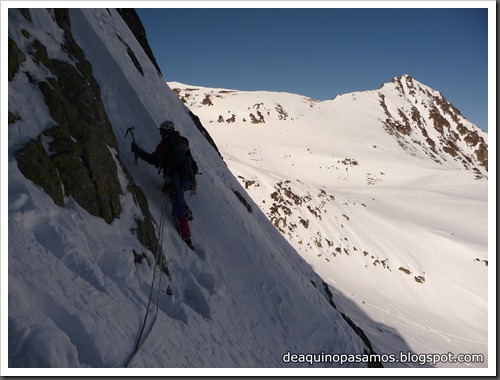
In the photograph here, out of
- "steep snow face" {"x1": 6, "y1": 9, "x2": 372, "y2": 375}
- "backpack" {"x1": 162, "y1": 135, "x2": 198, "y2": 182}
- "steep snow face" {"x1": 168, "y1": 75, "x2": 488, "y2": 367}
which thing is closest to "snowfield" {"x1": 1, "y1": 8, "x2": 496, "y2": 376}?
"steep snow face" {"x1": 6, "y1": 9, "x2": 372, "y2": 375}

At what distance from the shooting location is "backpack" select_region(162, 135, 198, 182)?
19.6ft

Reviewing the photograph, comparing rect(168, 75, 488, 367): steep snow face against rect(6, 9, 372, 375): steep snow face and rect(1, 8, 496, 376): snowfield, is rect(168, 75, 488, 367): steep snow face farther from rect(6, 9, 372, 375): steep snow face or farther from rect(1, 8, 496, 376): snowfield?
rect(6, 9, 372, 375): steep snow face

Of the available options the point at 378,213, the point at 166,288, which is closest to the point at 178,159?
the point at 166,288

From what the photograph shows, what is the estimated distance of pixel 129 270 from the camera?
4.30 metres

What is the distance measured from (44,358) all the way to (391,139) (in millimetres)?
60653

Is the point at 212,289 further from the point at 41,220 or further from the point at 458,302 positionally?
the point at 458,302

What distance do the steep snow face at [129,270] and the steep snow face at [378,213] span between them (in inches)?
141

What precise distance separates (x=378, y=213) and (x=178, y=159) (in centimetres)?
2327

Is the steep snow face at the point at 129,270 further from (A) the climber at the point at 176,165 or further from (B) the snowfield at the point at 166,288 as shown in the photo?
(A) the climber at the point at 176,165

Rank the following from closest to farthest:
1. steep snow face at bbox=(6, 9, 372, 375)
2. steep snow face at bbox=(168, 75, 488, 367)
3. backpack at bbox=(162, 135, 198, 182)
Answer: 1. steep snow face at bbox=(6, 9, 372, 375)
2. backpack at bbox=(162, 135, 198, 182)
3. steep snow face at bbox=(168, 75, 488, 367)

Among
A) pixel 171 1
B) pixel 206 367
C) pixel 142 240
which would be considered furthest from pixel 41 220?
pixel 171 1

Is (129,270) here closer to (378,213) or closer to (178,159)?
→ (178,159)

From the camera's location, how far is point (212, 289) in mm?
5746

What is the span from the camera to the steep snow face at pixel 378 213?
15.6 meters
